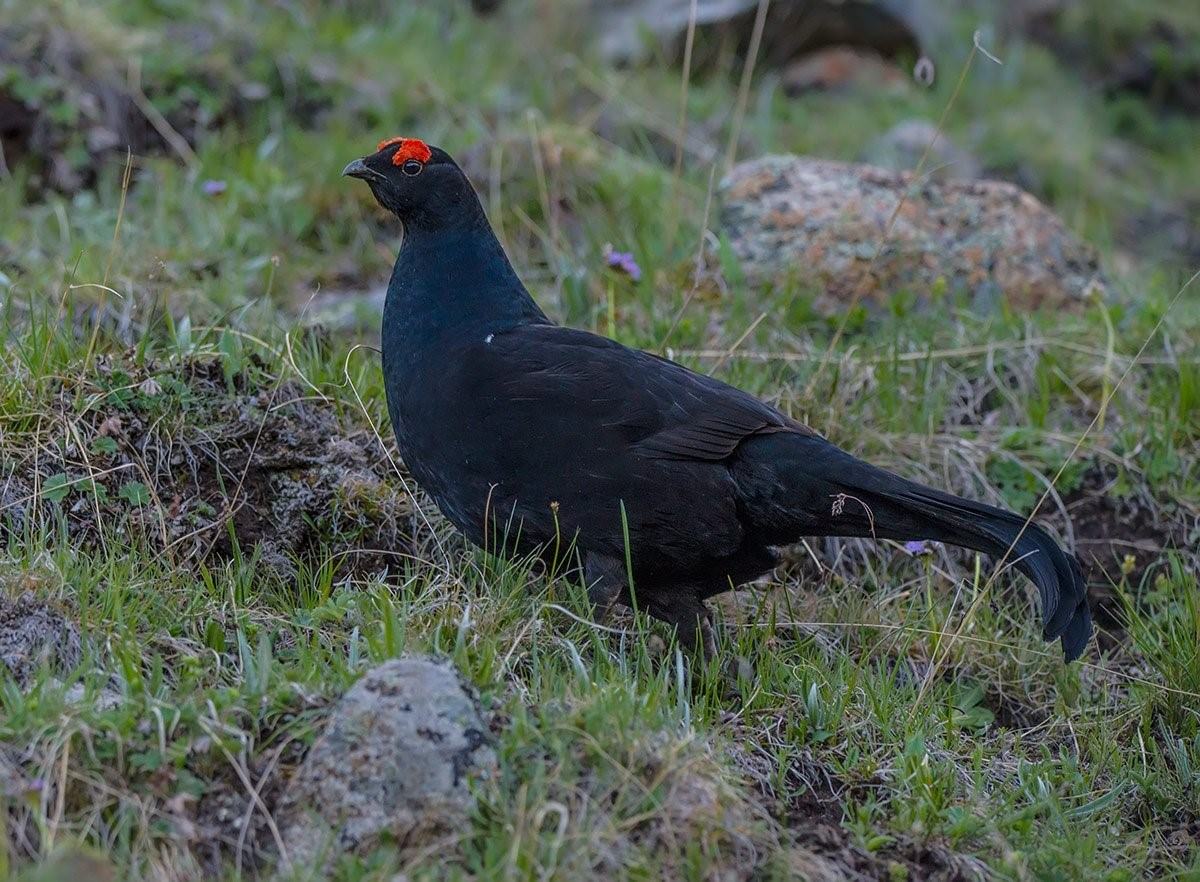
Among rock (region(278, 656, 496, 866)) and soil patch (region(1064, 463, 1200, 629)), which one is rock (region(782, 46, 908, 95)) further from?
rock (region(278, 656, 496, 866))

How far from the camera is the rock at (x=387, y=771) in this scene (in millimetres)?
2979

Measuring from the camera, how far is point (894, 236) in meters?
6.20

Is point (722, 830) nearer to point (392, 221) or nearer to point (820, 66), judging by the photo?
point (392, 221)

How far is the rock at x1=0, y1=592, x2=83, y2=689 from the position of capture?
11.0ft

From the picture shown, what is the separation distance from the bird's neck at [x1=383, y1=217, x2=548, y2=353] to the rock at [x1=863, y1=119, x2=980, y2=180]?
3.71 m

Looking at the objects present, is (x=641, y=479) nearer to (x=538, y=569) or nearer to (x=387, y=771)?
(x=538, y=569)

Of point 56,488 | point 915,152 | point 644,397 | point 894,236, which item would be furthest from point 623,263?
point 915,152

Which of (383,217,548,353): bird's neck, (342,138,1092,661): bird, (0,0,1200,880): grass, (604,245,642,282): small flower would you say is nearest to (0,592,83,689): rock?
(0,0,1200,880): grass

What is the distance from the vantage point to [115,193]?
665 cm

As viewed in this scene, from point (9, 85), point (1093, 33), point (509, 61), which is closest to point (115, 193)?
point (9, 85)

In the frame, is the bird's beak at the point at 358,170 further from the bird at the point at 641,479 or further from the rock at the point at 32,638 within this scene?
the rock at the point at 32,638

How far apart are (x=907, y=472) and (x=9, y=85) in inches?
175

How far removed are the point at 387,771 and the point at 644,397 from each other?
1.49m

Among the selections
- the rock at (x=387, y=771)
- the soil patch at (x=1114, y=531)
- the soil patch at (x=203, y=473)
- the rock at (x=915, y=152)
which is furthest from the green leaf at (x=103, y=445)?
the rock at (x=915, y=152)
